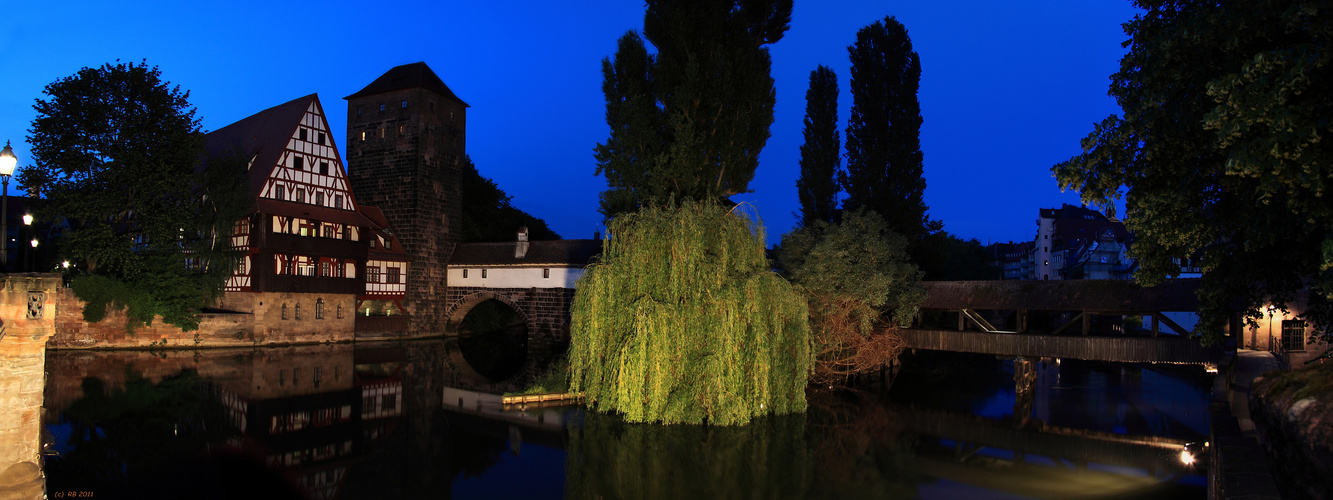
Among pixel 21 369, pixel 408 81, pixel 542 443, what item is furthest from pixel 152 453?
pixel 408 81

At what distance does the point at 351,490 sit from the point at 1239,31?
11888 millimetres

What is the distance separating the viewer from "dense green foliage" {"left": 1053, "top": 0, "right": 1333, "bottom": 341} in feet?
19.9

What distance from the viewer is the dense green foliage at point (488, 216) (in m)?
41.1

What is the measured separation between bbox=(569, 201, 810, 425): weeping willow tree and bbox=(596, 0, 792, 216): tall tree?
348 cm

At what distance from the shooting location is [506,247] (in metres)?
34.2

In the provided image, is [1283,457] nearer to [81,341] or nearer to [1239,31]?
[1239,31]

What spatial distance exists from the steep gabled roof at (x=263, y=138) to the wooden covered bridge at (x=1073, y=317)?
24.1 meters

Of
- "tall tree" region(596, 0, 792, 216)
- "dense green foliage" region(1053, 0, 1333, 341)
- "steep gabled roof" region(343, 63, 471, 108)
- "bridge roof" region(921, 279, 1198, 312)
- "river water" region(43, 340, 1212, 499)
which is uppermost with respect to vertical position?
"steep gabled roof" region(343, 63, 471, 108)

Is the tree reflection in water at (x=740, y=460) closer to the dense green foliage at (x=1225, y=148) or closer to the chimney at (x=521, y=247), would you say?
the dense green foliage at (x=1225, y=148)

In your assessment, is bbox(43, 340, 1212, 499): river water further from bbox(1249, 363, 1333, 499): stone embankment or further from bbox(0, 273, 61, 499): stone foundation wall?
bbox(1249, 363, 1333, 499): stone embankment

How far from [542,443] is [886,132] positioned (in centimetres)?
1995

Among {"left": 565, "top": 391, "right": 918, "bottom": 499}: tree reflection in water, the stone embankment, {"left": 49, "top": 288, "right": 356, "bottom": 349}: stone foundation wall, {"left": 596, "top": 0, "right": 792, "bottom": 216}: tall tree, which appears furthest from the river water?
{"left": 596, "top": 0, "right": 792, "bottom": 216}: tall tree

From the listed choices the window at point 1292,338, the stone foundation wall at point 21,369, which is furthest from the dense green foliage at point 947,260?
the stone foundation wall at point 21,369

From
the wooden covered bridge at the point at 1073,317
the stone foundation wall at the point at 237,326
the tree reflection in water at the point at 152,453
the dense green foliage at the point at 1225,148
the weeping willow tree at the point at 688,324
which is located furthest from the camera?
the stone foundation wall at the point at 237,326
